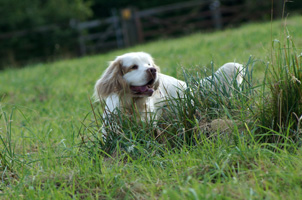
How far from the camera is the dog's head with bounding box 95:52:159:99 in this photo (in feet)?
11.6

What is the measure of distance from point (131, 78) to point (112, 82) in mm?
194

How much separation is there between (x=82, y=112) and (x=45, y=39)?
15571 millimetres

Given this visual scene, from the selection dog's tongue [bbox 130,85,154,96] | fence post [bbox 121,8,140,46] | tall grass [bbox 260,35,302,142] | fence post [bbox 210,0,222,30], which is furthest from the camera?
fence post [bbox 210,0,222,30]

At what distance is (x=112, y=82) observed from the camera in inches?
144

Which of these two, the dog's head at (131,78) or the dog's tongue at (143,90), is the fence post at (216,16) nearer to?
the dog's head at (131,78)

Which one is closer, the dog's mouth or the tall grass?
the tall grass

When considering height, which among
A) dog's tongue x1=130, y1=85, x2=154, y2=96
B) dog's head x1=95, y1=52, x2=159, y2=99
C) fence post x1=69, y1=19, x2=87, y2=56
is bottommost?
fence post x1=69, y1=19, x2=87, y2=56

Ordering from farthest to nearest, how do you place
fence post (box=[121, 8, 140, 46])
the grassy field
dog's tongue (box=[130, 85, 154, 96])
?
fence post (box=[121, 8, 140, 46]) < dog's tongue (box=[130, 85, 154, 96]) < the grassy field

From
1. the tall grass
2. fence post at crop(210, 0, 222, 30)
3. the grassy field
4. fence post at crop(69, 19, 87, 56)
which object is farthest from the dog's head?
fence post at crop(69, 19, 87, 56)

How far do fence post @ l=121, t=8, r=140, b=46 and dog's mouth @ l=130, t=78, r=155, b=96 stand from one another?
13.4 meters

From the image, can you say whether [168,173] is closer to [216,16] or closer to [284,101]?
[284,101]

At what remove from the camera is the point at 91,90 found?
6207mm

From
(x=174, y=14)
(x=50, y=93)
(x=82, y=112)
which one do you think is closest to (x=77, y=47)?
(x=174, y=14)

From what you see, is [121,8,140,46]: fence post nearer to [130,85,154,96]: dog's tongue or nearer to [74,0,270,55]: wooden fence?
[74,0,270,55]: wooden fence
